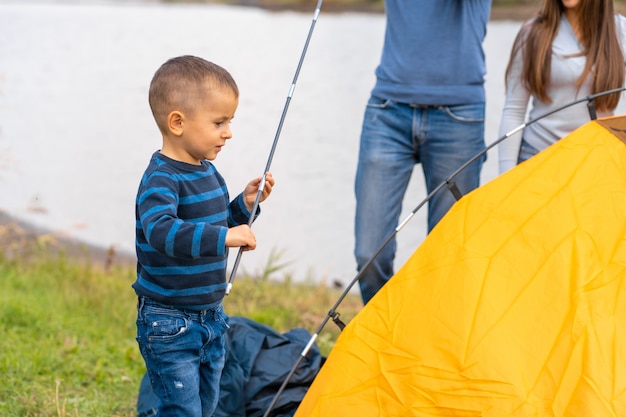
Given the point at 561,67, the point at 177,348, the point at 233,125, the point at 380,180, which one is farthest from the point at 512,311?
the point at 233,125

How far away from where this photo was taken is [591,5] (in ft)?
9.02

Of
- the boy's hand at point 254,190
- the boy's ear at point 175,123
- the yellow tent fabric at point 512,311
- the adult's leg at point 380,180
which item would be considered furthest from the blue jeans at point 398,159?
the boy's ear at point 175,123

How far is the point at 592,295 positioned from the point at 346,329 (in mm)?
667

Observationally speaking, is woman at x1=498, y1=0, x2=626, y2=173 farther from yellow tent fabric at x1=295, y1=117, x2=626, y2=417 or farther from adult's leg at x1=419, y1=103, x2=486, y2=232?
yellow tent fabric at x1=295, y1=117, x2=626, y2=417

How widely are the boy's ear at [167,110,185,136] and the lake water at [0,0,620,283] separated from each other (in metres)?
2.60

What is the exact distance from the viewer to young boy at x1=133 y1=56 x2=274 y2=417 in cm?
196

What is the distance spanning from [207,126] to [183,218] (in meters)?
0.22

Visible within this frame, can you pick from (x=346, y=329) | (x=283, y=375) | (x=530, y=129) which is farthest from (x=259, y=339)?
(x=530, y=129)

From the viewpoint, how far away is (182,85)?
196cm

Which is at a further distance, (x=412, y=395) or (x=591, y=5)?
(x=591, y=5)

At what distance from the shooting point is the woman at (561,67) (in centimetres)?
273

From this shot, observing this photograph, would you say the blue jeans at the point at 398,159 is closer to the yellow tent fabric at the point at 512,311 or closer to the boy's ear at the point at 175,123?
the yellow tent fabric at the point at 512,311

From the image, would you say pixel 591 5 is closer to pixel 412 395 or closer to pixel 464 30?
pixel 464 30

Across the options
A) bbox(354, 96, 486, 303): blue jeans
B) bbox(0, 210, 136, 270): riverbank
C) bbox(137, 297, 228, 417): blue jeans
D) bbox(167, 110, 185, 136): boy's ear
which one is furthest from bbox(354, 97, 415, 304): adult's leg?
bbox(0, 210, 136, 270): riverbank
